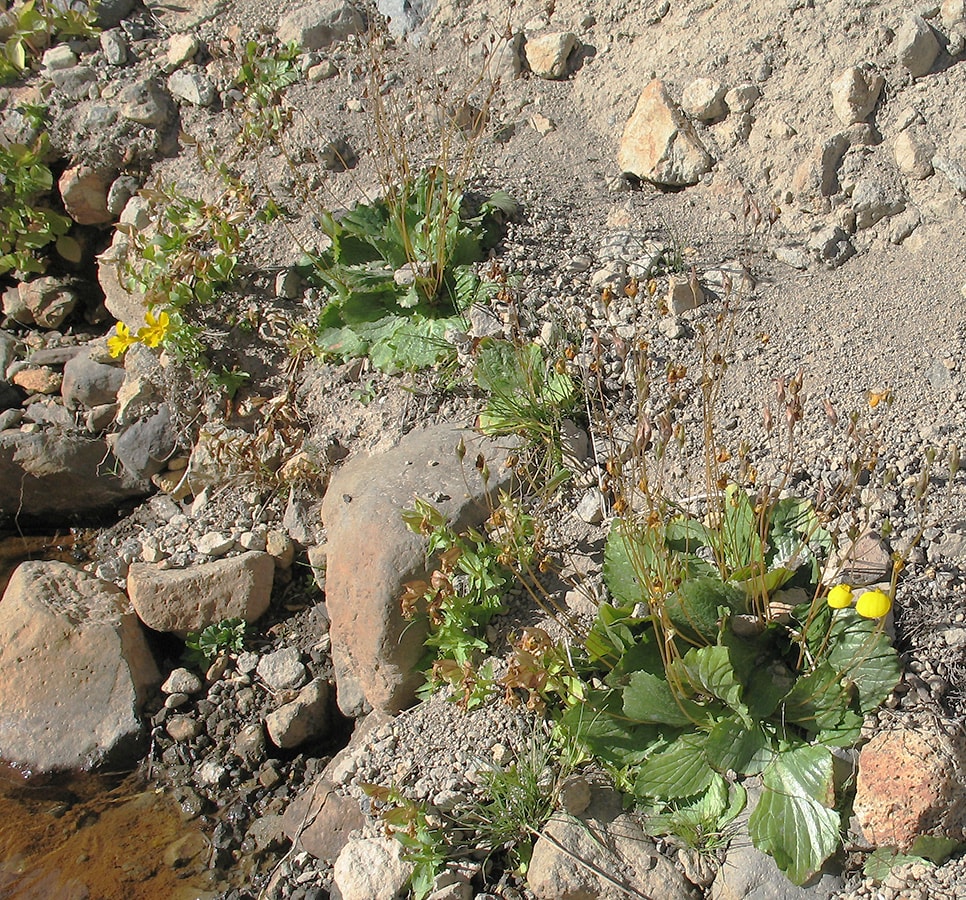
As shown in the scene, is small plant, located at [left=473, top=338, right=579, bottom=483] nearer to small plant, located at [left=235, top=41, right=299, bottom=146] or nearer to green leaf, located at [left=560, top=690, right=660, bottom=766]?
green leaf, located at [left=560, top=690, right=660, bottom=766]

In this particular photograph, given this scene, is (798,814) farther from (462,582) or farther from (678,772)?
(462,582)

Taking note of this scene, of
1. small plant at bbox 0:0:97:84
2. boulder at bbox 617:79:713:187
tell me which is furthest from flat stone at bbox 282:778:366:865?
small plant at bbox 0:0:97:84

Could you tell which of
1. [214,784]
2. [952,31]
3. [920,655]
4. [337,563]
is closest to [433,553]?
[337,563]

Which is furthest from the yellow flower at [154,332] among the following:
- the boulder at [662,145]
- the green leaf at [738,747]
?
the green leaf at [738,747]

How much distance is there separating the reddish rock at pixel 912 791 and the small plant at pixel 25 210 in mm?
4572

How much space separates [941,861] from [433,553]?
1.75 m

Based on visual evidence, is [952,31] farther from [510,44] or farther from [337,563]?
[337,563]

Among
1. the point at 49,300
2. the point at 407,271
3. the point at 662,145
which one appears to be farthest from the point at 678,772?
the point at 49,300

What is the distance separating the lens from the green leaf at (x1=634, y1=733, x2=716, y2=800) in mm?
2744

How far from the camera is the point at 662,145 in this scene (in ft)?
13.6

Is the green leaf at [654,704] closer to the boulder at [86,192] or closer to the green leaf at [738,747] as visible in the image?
the green leaf at [738,747]

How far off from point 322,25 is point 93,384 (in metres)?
2.18

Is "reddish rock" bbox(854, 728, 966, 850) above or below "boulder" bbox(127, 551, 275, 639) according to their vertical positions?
below

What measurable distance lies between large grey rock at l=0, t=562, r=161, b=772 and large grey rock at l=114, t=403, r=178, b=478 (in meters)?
0.77
